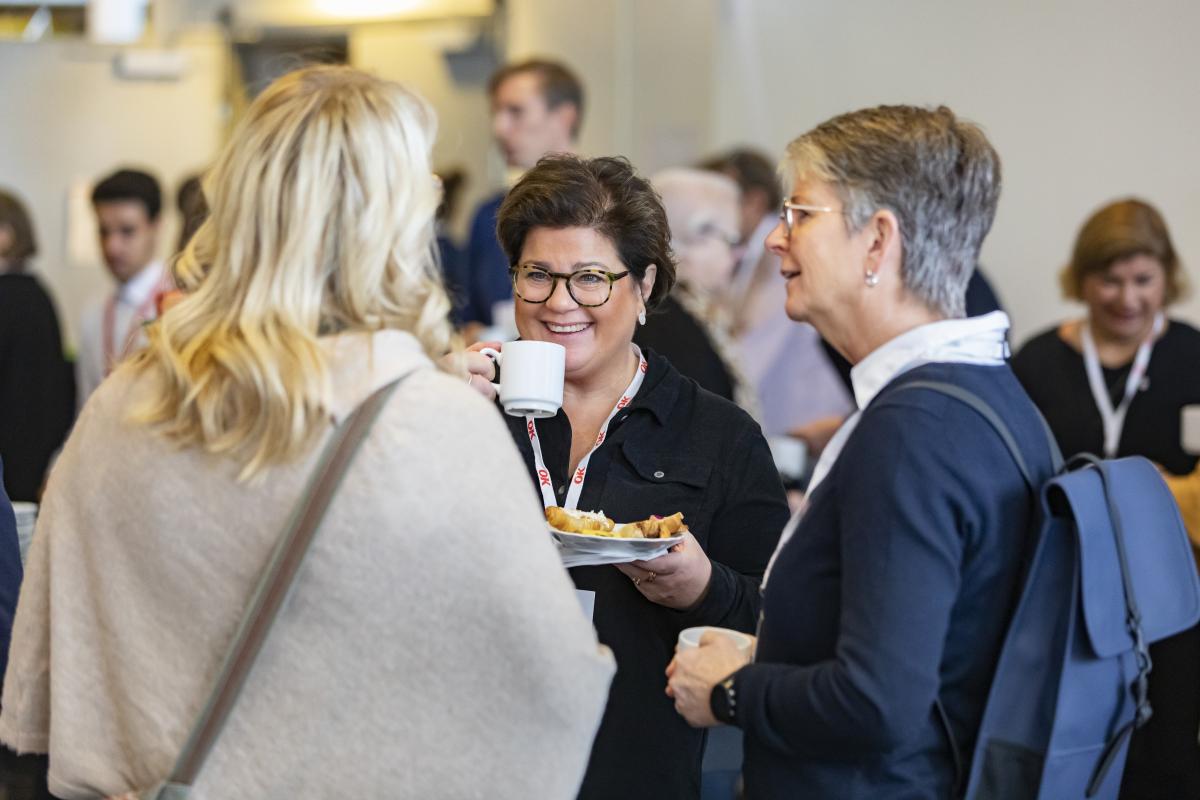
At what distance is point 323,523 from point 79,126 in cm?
626

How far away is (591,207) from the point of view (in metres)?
2.18

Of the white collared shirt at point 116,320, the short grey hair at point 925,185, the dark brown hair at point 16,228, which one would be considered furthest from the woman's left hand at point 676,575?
the dark brown hair at point 16,228

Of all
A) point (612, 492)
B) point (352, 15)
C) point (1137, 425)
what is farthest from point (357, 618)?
point (352, 15)

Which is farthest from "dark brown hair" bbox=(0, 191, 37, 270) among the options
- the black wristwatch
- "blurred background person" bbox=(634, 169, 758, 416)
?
the black wristwatch

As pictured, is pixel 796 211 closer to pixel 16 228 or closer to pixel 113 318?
pixel 113 318

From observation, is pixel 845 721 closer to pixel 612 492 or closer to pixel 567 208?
pixel 612 492

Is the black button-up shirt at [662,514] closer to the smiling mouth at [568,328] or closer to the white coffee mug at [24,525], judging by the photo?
the smiling mouth at [568,328]

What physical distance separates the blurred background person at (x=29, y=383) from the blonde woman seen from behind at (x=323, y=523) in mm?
2880

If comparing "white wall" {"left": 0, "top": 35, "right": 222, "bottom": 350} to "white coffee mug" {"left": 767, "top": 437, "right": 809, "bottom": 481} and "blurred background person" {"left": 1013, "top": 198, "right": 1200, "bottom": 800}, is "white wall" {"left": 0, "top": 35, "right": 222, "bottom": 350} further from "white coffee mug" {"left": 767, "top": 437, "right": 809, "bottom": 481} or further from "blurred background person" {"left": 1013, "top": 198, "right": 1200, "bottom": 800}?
"blurred background person" {"left": 1013, "top": 198, "right": 1200, "bottom": 800}

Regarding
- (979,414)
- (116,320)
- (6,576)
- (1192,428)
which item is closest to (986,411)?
(979,414)

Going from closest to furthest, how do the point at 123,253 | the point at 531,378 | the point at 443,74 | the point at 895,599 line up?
the point at 895,599 < the point at 531,378 < the point at 123,253 < the point at 443,74

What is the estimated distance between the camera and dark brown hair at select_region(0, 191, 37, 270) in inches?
194

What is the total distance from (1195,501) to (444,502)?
102 inches

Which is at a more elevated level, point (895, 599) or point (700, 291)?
point (700, 291)
